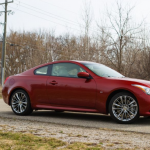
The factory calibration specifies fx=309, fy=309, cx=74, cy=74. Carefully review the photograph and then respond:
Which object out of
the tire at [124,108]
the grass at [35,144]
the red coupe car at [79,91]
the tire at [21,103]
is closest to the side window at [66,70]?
the red coupe car at [79,91]

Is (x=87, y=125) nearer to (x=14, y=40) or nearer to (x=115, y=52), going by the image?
(x=115, y=52)

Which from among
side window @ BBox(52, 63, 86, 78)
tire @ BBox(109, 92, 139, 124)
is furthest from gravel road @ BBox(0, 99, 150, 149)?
side window @ BBox(52, 63, 86, 78)

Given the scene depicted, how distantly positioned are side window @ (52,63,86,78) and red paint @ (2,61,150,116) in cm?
11

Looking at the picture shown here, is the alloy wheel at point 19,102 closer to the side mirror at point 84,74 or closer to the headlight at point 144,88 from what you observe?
the side mirror at point 84,74

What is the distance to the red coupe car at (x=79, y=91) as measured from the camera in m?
7.21

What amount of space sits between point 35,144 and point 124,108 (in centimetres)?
310

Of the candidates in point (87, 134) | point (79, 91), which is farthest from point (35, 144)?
point (79, 91)

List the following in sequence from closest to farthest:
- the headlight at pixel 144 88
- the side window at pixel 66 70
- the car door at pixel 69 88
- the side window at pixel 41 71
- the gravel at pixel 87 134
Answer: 1. the gravel at pixel 87 134
2. the headlight at pixel 144 88
3. the car door at pixel 69 88
4. the side window at pixel 66 70
5. the side window at pixel 41 71

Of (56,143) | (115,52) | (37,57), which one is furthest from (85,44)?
(56,143)

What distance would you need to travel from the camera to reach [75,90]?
786cm

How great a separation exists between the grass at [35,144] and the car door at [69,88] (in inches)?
102

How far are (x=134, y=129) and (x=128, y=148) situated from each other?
1.97 metres

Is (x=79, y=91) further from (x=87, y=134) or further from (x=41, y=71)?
(x=87, y=134)

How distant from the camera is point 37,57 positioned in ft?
155
